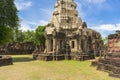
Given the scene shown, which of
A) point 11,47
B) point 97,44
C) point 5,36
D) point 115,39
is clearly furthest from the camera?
point 11,47

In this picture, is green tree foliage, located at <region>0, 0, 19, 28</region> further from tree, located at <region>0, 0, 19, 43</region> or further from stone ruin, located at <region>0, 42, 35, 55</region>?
stone ruin, located at <region>0, 42, 35, 55</region>

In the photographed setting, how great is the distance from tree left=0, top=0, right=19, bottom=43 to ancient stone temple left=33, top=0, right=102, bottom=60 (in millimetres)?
4633

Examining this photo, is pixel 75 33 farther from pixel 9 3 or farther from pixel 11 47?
pixel 11 47

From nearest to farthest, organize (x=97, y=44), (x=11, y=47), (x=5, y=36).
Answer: (x=5, y=36), (x=97, y=44), (x=11, y=47)

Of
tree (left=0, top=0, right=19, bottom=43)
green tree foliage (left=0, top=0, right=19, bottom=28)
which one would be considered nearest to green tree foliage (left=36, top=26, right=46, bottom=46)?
tree (left=0, top=0, right=19, bottom=43)

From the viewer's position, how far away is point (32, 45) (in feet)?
166

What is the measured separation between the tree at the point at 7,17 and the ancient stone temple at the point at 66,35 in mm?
4633

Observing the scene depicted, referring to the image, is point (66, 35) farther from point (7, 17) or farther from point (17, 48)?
point (17, 48)

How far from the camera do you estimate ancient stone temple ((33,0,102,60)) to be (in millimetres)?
26189

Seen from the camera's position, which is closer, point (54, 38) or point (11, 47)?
point (54, 38)

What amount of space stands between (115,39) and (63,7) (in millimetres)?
16755

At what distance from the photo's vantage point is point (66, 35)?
2827 centimetres

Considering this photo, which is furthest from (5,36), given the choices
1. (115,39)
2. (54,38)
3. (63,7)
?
(115,39)

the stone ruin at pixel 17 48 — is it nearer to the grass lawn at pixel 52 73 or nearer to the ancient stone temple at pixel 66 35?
the ancient stone temple at pixel 66 35
